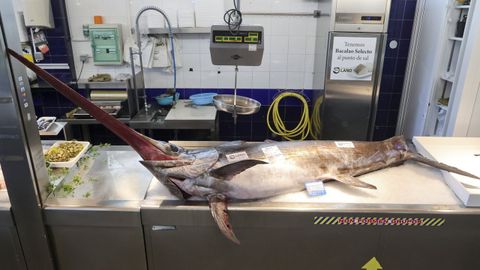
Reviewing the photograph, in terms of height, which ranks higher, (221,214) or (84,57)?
(84,57)

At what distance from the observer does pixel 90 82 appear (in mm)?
3723

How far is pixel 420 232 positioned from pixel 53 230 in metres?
1.56

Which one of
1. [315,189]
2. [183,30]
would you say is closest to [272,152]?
[315,189]

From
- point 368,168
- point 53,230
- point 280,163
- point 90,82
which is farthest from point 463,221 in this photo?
point 90,82

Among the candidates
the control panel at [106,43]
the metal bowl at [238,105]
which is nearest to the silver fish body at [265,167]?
the metal bowl at [238,105]

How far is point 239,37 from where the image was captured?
6.84ft

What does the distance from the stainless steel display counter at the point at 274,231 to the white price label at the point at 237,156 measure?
7.5 inches

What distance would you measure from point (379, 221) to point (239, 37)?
4.18 feet

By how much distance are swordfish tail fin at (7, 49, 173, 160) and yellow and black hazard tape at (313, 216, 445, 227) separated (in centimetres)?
71

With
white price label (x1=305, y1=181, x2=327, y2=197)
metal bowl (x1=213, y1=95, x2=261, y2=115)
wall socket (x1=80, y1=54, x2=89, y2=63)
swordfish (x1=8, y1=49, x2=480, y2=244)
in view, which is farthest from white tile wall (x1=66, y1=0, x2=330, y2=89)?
white price label (x1=305, y1=181, x2=327, y2=197)

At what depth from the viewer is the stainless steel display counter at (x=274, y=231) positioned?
1437 millimetres

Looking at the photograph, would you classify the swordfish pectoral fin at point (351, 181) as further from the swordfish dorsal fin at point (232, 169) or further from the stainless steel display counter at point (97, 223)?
the stainless steel display counter at point (97, 223)

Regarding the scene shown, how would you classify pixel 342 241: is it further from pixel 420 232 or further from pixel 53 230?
pixel 53 230

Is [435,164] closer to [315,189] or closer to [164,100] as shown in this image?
[315,189]
